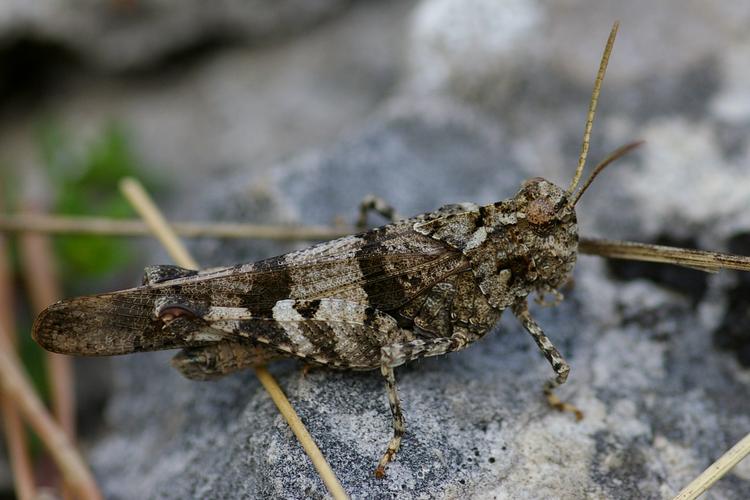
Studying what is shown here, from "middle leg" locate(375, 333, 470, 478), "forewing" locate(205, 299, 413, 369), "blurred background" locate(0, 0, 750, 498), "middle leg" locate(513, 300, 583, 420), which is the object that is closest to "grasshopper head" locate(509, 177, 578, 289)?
"middle leg" locate(513, 300, 583, 420)

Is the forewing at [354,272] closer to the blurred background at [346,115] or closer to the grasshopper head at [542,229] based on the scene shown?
the grasshopper head at [542,229]

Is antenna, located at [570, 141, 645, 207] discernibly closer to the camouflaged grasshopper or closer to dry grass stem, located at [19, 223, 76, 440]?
the camouflaged grasshopper

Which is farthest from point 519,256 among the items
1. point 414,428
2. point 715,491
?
point 715,491

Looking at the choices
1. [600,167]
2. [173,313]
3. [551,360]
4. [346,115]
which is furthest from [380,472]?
[346,115]

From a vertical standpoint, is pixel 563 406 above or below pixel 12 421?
above

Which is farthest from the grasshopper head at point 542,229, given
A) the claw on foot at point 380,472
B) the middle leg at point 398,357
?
the claw on foot at point 380,472

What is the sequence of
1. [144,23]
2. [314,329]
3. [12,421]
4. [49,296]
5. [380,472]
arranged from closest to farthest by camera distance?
[380,472]
[314,329]
[12,421]
[49,296]
[144,23]

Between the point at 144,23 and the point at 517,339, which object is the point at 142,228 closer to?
the point at 517,339
